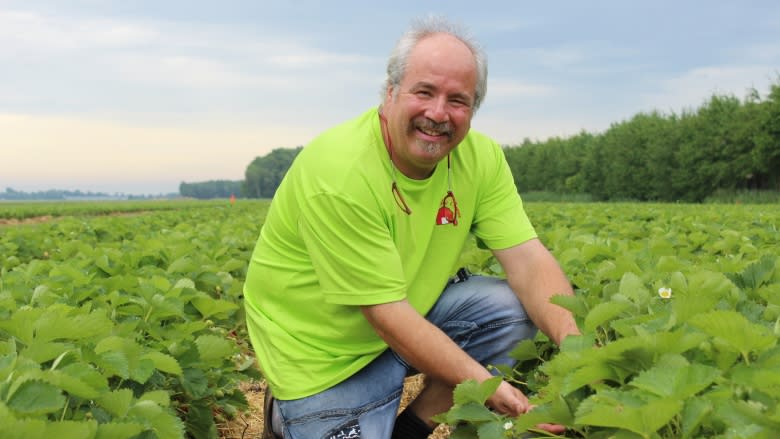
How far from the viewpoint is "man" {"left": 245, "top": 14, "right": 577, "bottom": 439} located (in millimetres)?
2545

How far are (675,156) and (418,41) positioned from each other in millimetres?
43228

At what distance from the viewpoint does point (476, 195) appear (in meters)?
3.01

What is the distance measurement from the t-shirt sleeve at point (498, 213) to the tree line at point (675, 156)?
121 feet

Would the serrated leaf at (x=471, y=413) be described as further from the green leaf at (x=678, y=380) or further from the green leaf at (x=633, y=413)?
the green leaf at (x=678, y=380)

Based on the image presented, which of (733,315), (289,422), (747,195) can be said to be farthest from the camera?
(747,195)

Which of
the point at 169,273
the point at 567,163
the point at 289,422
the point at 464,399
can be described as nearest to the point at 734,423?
the point at 464,399

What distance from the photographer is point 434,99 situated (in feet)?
8.39

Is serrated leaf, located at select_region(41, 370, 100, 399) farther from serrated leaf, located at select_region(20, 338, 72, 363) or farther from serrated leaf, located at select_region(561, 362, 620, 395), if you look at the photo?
serrated leaf, located at select_region(561, 362, 620, 395)

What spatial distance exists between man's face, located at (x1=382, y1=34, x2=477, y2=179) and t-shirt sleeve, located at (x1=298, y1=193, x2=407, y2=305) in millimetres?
312

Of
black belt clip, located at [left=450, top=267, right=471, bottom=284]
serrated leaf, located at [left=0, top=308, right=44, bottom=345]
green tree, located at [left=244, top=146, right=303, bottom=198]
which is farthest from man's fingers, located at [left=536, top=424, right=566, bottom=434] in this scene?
green tree, located at [left=244, top=146, right=303, bottom=198]

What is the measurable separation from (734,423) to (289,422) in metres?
1.95

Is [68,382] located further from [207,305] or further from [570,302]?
[207,305]

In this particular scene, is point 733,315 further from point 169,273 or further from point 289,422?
point 169,273

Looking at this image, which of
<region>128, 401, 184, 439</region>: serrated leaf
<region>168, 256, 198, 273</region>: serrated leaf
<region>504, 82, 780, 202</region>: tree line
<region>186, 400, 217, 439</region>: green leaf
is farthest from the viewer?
<region>504, 82, 780, 202</region>: tree line
